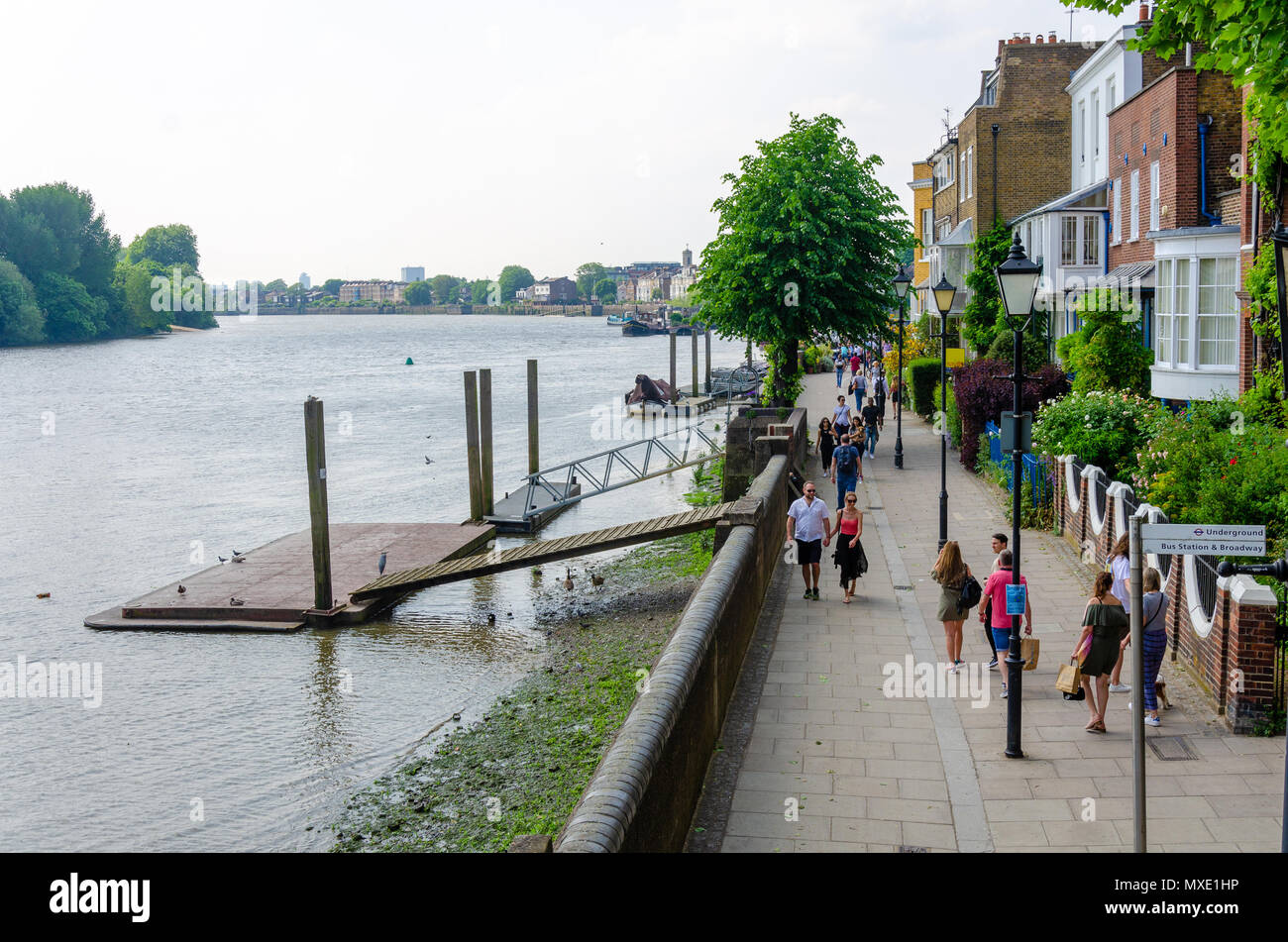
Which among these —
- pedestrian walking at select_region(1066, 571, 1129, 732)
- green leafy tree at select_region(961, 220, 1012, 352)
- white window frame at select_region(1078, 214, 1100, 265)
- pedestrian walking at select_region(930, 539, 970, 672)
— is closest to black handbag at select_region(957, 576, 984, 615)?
pedestrian walking at select_region(930, 539, 970, 672)

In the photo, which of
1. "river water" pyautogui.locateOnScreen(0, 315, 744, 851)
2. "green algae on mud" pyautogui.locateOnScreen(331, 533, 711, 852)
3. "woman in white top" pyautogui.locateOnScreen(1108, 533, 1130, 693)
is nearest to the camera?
"woman in white top" pyautogui.locateOnScreen(1108, 533, 1130, 693)

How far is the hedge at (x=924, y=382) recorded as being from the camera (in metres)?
42.7

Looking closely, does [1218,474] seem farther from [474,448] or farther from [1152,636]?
[474,448]

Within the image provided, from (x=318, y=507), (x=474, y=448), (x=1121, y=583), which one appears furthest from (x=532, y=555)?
(x=1121, y=583)

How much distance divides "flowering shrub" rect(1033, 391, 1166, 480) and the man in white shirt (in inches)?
257

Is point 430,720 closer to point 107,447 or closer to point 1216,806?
point 1216,806

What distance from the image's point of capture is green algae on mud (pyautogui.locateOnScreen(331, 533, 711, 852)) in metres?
12.9

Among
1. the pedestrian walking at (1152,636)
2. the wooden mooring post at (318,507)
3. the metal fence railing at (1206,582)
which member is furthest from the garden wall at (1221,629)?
the wooden mooring post at (318,507)

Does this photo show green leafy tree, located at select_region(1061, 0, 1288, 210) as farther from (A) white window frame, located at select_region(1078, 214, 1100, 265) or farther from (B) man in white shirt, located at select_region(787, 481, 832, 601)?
(A) white window frame, located at select_region(1078, 214, 1100, 265)

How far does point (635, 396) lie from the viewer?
235 feet

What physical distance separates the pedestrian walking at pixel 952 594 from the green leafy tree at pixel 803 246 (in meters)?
20.2

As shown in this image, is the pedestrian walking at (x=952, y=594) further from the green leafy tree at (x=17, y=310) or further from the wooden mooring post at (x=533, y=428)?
the green leafy tree at (x=17, y=310)
